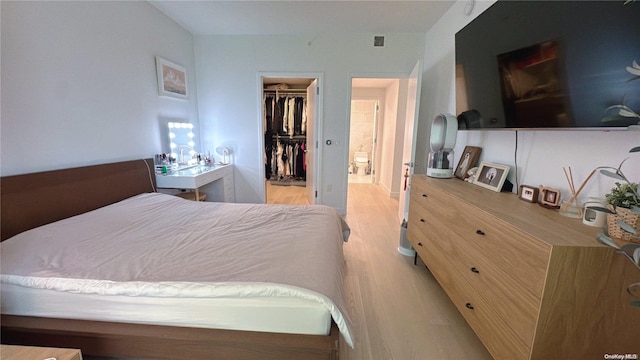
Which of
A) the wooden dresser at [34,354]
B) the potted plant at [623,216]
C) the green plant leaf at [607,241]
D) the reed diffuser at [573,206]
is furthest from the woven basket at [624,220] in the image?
the wooden dresser at [34,354]

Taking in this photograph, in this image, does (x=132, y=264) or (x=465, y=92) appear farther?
(x=465, y=92)

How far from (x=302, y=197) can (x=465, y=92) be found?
3.16 metres

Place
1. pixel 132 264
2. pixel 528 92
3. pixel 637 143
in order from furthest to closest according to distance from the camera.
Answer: pixel 528 92
pixel 132 264
pixel 637 143

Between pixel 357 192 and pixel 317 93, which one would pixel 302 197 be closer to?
pixel 357 192

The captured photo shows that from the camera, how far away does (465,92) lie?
6.34 ft

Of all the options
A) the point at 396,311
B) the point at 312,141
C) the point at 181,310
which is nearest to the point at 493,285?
the point at 396,311

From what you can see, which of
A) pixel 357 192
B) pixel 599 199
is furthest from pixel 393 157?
pixel 599 199

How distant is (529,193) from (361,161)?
4.98 m

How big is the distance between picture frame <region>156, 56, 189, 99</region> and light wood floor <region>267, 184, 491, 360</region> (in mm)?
2659

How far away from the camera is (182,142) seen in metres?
3.22

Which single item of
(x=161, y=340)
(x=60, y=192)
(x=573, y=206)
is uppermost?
(x=573, y=206)

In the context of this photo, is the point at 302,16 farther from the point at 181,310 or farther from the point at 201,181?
the point at 181,310

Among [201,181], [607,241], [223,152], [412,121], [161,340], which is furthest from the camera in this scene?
[223,152]

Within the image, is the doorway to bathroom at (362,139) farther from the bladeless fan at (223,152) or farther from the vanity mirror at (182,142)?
the vanity mirror at (182,142)
